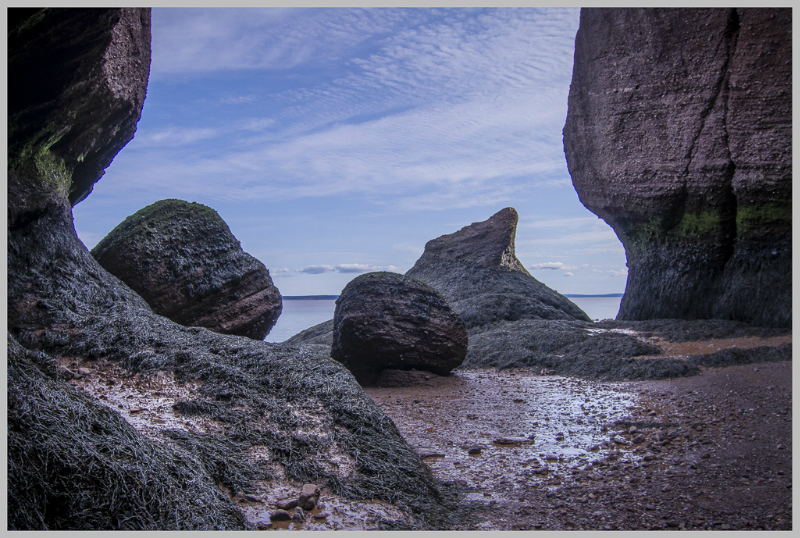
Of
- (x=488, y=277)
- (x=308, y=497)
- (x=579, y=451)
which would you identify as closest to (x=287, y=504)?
(x=308, y=497)

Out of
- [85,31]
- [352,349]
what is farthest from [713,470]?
[85,31]

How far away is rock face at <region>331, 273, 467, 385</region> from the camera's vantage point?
8.73m

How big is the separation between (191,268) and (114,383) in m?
4.62

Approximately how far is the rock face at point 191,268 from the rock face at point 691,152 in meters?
8.43

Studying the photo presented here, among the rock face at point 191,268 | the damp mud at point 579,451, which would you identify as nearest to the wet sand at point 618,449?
the damp mud at point 579,451

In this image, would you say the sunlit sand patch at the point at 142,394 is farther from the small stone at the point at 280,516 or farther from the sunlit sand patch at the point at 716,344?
the sunlit sand patch at the point at 716,344

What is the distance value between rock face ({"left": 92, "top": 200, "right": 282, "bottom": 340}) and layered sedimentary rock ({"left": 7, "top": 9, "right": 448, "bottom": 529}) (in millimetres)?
1045

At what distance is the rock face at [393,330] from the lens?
8727mm

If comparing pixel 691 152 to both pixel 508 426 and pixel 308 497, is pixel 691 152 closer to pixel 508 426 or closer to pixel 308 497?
pixel 508 426

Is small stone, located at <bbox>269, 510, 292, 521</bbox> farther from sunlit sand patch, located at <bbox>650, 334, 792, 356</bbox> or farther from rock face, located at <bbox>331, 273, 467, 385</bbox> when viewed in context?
sunlit sand patch, located at <bbox>650, 334, 792, 356</bbox>

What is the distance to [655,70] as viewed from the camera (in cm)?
1202

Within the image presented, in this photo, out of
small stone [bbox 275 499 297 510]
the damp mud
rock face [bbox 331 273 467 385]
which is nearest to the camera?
small stone [bbox 275 499 297 510]

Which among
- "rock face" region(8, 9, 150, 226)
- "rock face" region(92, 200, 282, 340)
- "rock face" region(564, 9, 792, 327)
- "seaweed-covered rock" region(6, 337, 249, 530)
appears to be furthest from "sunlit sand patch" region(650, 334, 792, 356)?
"rock face" region(8, 9, 150, 226)

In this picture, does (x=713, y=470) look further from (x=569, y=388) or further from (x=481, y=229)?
(x=481, y=229)
